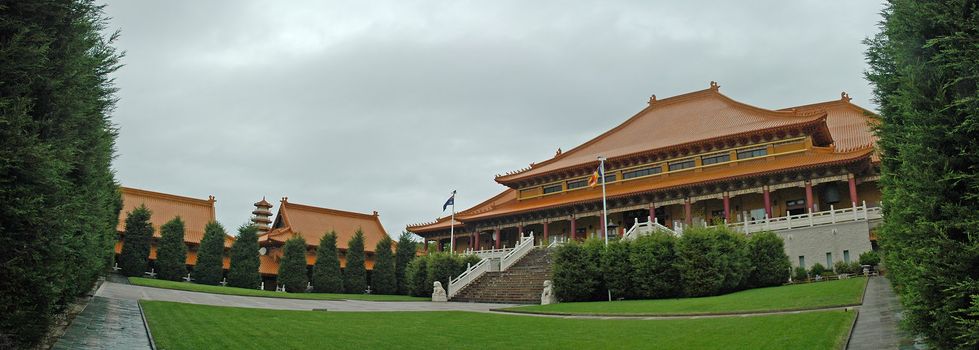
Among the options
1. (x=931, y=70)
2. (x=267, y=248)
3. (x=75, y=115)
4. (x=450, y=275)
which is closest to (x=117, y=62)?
(x=75, y=115)

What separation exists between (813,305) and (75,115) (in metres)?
16.4

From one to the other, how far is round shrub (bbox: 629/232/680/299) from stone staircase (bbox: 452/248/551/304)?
5.16 m

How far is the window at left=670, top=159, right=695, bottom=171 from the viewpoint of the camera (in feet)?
131

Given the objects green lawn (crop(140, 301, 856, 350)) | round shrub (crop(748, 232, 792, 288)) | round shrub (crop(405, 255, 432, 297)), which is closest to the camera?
green lawn (crop(140, 301, 856, 350))

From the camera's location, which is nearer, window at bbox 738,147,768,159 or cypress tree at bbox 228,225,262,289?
window at bbox 738,147,768,159

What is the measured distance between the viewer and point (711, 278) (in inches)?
872

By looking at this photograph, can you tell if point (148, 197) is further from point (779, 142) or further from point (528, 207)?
point (779, 142)

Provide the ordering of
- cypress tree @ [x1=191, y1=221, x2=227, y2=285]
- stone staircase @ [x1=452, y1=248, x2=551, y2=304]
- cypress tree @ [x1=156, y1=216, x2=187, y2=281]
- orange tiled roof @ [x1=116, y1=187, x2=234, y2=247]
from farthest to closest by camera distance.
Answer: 1. orange tiled roof @ [x1=116, y1=187, x2=234, y2=247]
2. cypress tree @ [x1=191, y1=221, x2=227, y2=285]
3. cypress tree @ [x1=156, y1=216, x2=187, y2=281]
4. stone staircase @ [x1=452, y1=248, x2=551, y2=304]

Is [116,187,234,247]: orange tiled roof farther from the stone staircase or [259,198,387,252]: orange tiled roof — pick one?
the stone staircase

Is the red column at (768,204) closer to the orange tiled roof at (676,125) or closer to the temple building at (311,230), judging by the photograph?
the orange tiled roof at (676,125)

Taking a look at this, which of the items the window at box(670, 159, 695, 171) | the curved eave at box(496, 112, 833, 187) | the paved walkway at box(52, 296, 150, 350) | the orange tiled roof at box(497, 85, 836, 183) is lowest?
the paved walkway at box(52, 296, 150, 350)

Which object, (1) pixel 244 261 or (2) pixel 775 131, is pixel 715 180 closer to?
(2) pixel 775 131

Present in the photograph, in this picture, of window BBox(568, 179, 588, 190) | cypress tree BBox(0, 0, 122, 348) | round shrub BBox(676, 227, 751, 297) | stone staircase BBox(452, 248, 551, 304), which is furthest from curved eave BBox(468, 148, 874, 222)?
cypress tree BBox(0, 0, 122, 348)

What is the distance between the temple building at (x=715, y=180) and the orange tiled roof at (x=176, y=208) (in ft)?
73.6
